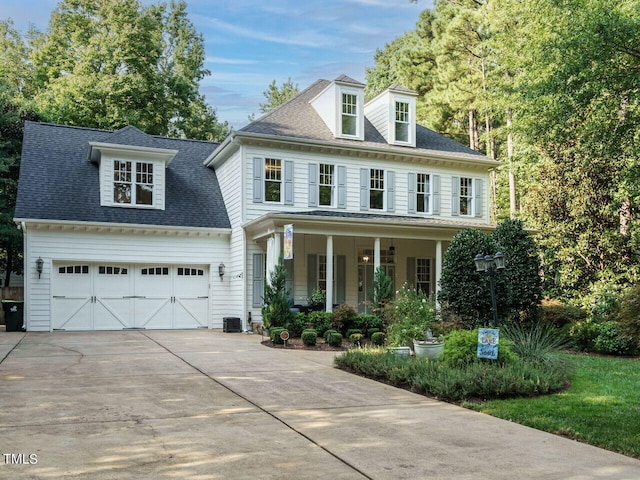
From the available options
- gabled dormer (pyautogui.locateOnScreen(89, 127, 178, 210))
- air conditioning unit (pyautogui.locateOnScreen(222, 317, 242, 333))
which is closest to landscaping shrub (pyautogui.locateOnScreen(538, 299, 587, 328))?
air conditioning unit (pyautogui.locateOnScreen(222, 317, 242, 333))

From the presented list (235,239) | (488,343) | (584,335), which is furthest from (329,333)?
(235,239)

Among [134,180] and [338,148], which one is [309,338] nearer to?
[338,148]

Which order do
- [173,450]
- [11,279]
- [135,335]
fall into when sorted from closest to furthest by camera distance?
1. [173,450]
2. [135,335]
3. [11,279]

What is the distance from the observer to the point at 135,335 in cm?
1590

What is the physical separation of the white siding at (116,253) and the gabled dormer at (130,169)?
1285 millimetres

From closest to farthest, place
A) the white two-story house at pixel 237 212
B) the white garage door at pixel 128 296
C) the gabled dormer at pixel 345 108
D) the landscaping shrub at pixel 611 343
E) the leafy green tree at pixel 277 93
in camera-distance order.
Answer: the landscaping shrub at pixel 611 343
the white two-story house at pixel 237 212
the white garage door at pixel 128 296
the gabled dormer at pixel 345 108
the leafy green tree at pixel 277 93

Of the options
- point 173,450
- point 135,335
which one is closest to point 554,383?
point 173,450

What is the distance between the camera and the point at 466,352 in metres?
8.68

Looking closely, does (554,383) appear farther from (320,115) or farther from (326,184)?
(320,115)

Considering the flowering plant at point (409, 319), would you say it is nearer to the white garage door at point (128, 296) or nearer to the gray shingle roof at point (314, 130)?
the gray shingle roof at point (314, 130)

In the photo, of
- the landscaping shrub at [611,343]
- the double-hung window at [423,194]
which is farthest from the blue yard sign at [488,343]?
the double-hung window at [423,194]

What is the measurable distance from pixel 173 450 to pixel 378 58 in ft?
137

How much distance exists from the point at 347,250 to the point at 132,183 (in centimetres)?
742

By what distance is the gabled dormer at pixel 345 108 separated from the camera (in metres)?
19.4
